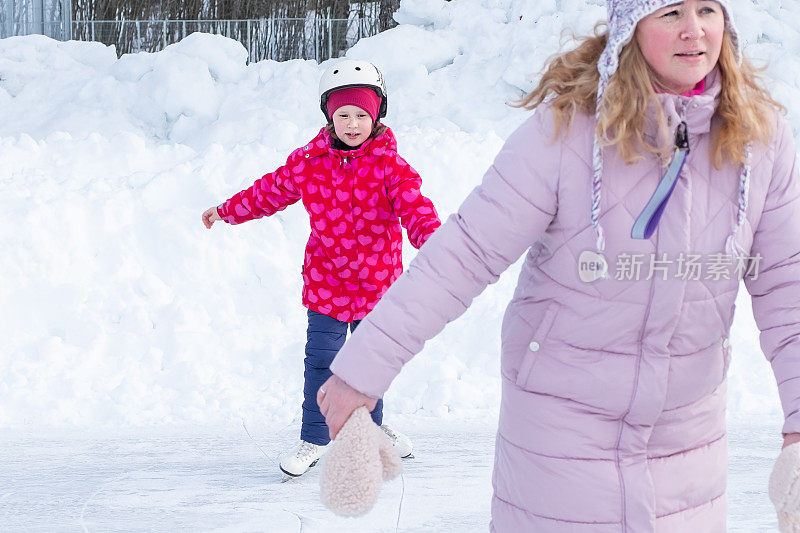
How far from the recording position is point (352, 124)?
12.1ft

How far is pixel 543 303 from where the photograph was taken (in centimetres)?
191

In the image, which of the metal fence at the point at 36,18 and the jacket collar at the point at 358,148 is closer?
the jacket collar at the point at 358,148

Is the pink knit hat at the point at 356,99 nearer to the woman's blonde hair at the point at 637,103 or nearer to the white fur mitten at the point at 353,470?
the woman's blonde hair at the point at 637,103

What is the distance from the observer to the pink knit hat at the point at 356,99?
12.1ft

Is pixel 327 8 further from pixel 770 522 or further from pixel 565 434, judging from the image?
pixel 565 434

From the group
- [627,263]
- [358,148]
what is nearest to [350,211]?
[358,148]

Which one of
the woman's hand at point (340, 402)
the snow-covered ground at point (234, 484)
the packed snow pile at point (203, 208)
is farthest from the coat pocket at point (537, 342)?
the snow-covered ground at point (234, 484)

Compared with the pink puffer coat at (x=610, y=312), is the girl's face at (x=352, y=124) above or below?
above

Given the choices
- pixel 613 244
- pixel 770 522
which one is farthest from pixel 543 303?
pixel 770 522

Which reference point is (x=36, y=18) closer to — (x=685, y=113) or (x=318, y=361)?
(x=318, y=361)

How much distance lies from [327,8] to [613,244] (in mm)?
11199

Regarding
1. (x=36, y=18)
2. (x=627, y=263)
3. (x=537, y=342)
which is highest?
(x=36, y=18)

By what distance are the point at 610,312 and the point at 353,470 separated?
56 centimetres

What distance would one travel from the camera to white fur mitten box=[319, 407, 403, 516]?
1.85m
